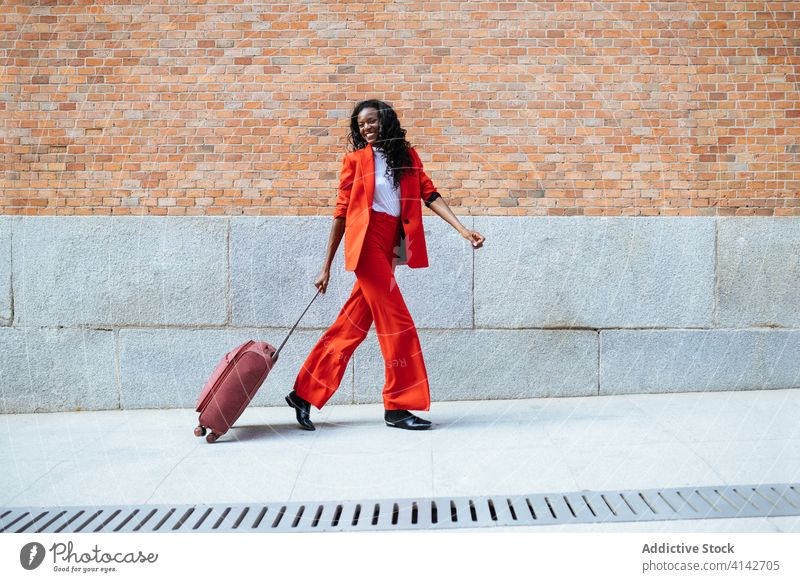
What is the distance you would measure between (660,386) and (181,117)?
4.17 m

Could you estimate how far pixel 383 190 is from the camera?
4.44 meters

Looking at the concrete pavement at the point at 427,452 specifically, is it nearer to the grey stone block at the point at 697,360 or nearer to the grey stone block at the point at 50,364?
the grey stone block at the point at 697,360

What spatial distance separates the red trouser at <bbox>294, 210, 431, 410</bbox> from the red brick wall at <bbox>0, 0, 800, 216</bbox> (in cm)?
110

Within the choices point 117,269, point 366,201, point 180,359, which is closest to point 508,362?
point 366,201

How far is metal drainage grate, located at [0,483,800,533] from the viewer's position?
2972 mm

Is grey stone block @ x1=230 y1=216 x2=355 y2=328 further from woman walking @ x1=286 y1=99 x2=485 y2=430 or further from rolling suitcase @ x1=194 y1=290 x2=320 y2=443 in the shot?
rolling suitcase @ x1=194 y1=290 x2=320 y2=443

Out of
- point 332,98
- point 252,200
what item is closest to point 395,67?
point 332,98

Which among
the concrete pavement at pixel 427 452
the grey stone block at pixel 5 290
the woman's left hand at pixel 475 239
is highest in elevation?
the woman's left hand at pixel 475 239

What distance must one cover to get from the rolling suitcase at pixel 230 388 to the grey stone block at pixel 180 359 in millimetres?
1002

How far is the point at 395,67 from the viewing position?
209 inches

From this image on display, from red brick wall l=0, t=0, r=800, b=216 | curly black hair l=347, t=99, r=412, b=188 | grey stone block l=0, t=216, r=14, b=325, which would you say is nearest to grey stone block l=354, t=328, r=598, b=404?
red brick wall l=0, t=0, r=800, b=216

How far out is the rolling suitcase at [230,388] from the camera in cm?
426

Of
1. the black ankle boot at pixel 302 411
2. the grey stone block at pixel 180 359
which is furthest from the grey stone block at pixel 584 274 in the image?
Answer: the black ankle boot at pixel 302 411
